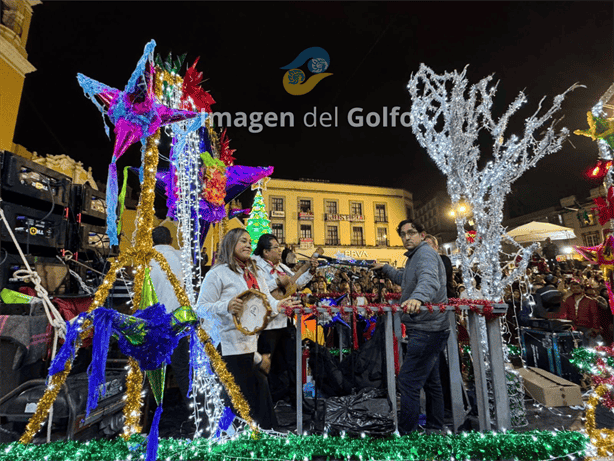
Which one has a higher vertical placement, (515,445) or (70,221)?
(70,221)

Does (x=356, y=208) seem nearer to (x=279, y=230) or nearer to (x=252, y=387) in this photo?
(x=279, y=230)

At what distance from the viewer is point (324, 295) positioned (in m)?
5.02

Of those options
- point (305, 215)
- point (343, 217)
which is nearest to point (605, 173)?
point (305, 215)

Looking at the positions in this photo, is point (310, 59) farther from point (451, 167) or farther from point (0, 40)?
point (0, 40)

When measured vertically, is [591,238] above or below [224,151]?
above

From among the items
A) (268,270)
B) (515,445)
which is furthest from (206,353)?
(515,445)

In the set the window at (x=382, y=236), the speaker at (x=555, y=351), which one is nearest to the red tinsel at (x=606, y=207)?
the speaker at (x=555, y=351)

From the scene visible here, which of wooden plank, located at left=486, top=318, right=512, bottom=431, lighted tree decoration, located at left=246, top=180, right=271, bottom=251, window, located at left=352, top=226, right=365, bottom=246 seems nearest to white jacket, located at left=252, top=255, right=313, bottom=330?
wooden plank, located at left=486, top=318, right=512, bottom=431

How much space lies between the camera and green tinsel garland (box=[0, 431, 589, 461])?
7.57ft

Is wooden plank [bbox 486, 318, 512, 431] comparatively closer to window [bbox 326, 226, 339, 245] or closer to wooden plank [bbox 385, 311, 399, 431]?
wooden plank [bbox 385, 311, 399, 431]

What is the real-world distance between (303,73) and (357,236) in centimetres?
2698

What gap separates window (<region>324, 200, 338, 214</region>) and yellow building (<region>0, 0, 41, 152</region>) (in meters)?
27.4

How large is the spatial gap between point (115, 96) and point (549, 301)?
7150mm

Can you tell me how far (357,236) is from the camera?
1390 inches
